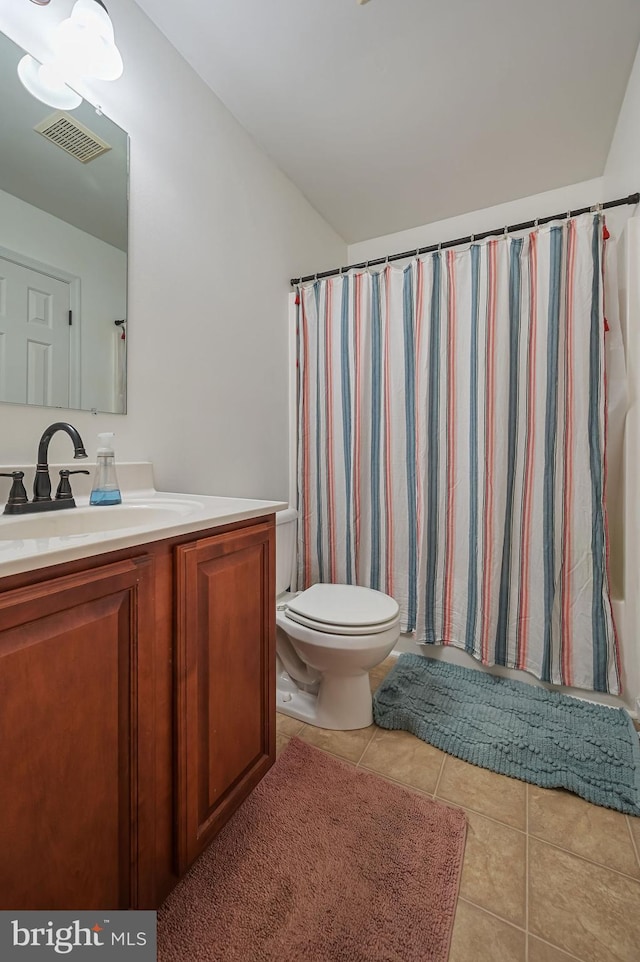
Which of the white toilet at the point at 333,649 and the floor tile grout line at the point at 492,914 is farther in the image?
the white toilet at the point at 333,649

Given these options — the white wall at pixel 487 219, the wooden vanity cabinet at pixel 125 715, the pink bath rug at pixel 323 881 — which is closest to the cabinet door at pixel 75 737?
the wooden vanity cabinet at pixel 125 715

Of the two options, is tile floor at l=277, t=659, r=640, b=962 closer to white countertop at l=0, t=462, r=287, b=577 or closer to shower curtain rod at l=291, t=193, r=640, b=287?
white countertop at l=0, t=462, r=287, b=577

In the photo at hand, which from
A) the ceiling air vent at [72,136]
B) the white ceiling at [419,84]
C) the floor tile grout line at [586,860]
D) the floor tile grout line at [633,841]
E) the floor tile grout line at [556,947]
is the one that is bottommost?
the floor tile grout line at [556,947]

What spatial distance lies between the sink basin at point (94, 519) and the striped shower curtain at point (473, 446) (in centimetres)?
102

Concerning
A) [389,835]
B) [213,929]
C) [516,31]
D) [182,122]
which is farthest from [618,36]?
[213,929]

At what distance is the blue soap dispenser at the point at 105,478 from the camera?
3.59ft

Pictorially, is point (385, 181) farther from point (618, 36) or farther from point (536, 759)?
point (536, 759)

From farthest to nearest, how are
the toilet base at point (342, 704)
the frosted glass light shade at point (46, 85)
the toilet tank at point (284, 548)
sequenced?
the toilet tank at point (284, 548) < the toilet base at point (342, 704) < the frosted glass light shade at point (46, 85)

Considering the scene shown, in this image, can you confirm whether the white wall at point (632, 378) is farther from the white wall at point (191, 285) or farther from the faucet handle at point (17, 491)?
the faucet handle at point (17, 491)

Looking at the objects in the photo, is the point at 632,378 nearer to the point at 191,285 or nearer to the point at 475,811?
the point at 475,811

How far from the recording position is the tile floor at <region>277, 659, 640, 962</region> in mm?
797

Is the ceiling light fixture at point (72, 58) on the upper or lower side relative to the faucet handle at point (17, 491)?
upper

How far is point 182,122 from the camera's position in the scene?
145cm

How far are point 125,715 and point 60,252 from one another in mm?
1184
